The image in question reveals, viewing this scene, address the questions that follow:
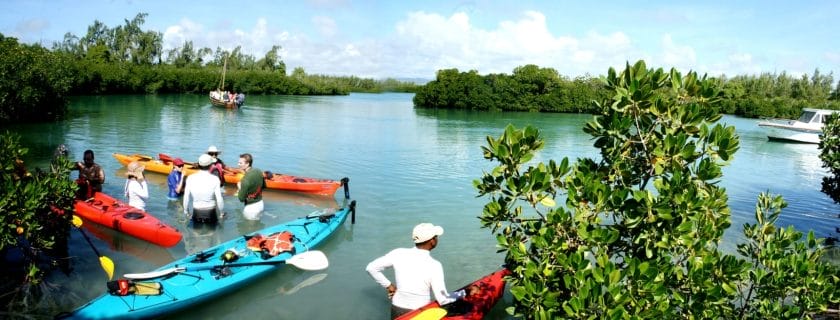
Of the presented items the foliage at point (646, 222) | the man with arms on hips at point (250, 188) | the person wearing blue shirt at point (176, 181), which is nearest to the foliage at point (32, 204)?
the man with arms on hips at point (250, 188)

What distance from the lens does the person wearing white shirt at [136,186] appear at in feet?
34.3

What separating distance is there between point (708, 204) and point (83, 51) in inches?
3870

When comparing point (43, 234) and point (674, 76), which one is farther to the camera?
point (43, 234)

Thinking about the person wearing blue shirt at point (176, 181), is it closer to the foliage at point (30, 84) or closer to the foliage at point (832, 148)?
the foliage at point (832, 148)

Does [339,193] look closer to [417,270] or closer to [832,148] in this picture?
[417,270]

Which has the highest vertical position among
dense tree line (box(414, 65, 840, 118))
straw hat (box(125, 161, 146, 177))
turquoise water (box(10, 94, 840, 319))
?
dense tree line (box(414, 65, 840, 118))

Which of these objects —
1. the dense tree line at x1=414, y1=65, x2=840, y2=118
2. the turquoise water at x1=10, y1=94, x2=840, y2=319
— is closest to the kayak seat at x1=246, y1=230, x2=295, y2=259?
the turquoise water at x1=10, y1=94, x2=840, y2=319

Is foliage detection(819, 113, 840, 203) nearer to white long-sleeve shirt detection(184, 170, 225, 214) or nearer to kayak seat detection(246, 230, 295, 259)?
kayak seat detection(246, 230, 295, 259)

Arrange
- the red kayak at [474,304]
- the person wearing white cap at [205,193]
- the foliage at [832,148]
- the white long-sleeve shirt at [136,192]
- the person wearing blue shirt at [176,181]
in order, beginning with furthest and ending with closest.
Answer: the person wearing blue shirt at [176,181] < the foliage at [832,148] < the white long-sleeve shirt at [136,192] < the person wearing white cap at [205,193] < the red kayak at [474,304]

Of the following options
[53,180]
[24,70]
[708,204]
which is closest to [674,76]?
[708,204]

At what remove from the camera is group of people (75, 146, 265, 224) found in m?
9.86

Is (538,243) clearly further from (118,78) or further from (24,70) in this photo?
(118,78)

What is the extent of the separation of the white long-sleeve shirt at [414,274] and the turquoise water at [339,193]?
7.47ft

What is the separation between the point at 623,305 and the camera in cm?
405
